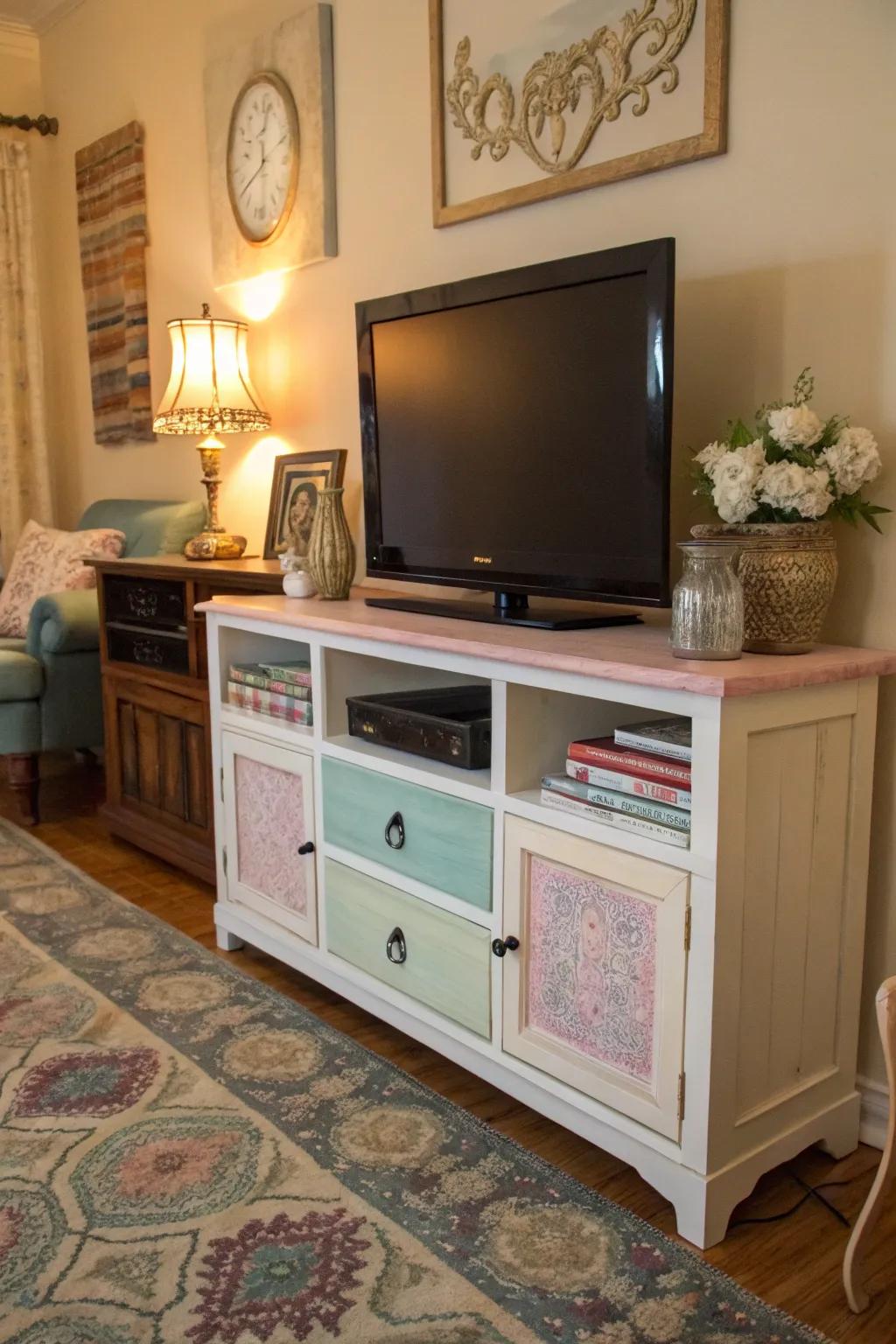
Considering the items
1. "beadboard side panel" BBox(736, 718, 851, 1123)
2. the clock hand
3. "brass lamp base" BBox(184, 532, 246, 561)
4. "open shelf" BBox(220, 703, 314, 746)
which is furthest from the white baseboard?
the clock hand

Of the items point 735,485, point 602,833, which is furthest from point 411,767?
point 735,485

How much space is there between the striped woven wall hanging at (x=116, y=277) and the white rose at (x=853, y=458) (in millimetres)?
2835

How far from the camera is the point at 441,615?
6.90ft

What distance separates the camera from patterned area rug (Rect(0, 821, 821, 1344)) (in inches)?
52.2

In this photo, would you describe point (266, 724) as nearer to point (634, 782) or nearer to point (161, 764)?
point (161, 764)

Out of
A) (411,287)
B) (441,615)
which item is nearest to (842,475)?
→ (441,615)

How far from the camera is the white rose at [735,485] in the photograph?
5.18ft

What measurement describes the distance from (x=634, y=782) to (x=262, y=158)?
89.1 inches

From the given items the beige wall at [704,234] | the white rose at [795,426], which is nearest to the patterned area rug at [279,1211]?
the beige wall at [704,234]

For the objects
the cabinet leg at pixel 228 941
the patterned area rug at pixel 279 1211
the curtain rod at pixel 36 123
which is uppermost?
the curtain rod at pixel 36 123

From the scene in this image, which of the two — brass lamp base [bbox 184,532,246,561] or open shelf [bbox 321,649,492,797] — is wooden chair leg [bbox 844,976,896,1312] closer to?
open shelf [bbox 321,649,492,797]

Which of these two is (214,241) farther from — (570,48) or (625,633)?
(625,633)

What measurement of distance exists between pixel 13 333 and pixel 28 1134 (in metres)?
3.59

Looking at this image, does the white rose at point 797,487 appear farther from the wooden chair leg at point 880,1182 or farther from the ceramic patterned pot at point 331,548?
the ceramic patterned pot at point 331,548
